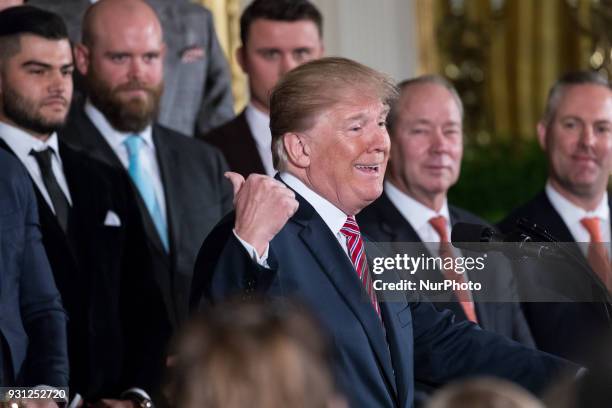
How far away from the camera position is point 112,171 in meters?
4.25

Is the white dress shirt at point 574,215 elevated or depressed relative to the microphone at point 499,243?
depressed

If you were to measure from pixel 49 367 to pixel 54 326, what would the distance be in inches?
4.7

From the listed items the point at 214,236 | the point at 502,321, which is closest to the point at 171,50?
the point at 502,321

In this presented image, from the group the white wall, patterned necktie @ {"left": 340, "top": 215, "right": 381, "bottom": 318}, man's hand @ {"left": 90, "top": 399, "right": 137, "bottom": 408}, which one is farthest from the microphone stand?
the white wall

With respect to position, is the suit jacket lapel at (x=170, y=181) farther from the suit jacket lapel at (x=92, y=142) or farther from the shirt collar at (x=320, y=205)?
the shirt collar at (x=320, y=205)

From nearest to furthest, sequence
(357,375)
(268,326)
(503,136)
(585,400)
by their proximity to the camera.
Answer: (268,326), (585,400), (357,375), (503,136)

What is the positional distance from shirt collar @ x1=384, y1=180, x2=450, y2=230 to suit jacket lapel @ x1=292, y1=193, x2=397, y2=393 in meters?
1.39

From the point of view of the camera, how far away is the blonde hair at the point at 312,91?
10.4 feet

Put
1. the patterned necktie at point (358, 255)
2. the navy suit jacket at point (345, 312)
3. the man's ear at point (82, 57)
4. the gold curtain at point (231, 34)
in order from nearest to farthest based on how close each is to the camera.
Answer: the navy suit jacket at point (345, 312) < the patterned necktie at point (358, 255) < the man's ear at point (82, 57) < the gold curtain at point (231, 34)

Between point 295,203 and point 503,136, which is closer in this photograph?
point 295,203

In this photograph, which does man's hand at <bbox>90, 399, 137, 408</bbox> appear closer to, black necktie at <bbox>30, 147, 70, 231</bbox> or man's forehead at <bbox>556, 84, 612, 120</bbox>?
black necktie at <bbox>30, 147, 70, 231</bbox>

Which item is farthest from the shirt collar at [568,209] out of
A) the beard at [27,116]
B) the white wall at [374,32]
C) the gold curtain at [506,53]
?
the gold curtain at [506,53]

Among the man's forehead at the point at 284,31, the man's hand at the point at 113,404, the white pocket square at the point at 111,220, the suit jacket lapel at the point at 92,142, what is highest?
the man's forehead at the point at 284,31

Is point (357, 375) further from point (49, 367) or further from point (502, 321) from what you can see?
point (502, 321)
